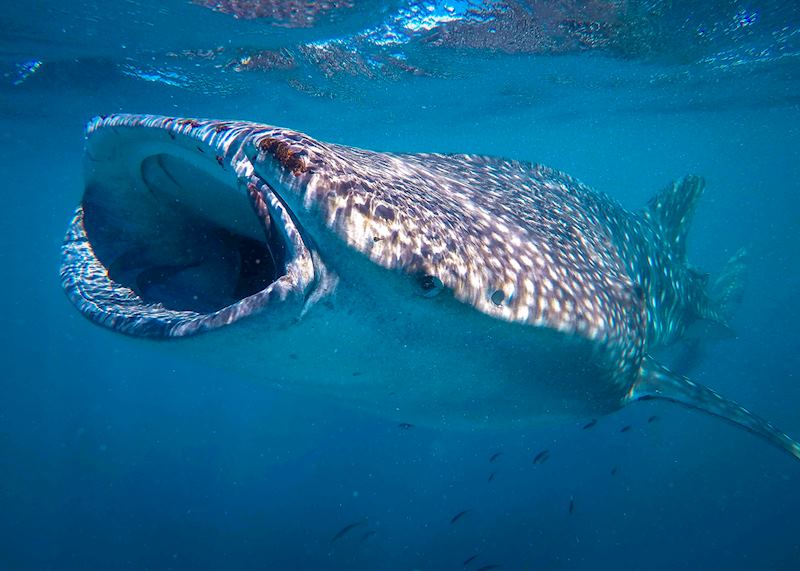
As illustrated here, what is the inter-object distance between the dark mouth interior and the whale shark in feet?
0.04

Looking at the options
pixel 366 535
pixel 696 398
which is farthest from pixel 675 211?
pixel 366 535

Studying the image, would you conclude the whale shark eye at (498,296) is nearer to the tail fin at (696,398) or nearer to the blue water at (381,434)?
the tail fin at (696,398)

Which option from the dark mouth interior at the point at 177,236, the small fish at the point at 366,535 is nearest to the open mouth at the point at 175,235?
the dark mouth interior at the point at 177,236

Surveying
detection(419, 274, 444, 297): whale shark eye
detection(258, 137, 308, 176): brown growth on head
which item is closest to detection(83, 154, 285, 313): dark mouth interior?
detection(258, 137, 308, 176): brown growth on head

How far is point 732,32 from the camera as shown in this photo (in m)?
14.5

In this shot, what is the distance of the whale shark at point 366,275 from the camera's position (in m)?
1.81

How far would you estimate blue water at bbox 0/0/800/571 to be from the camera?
12.1 m

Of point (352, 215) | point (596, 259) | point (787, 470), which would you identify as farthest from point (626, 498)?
point (352, 215)

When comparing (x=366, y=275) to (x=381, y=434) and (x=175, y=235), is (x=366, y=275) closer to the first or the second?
(x=175, y=235)

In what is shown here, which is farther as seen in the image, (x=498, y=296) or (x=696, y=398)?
(x=696, y=398)

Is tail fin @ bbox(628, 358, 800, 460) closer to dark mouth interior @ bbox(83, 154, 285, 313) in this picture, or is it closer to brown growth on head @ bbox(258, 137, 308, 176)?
dark mouth interior @ bbox(83, 154, 285, 313)

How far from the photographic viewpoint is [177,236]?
3125 millimetres

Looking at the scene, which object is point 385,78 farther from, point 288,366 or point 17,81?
point 288,366

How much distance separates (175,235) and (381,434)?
14.4 meters
